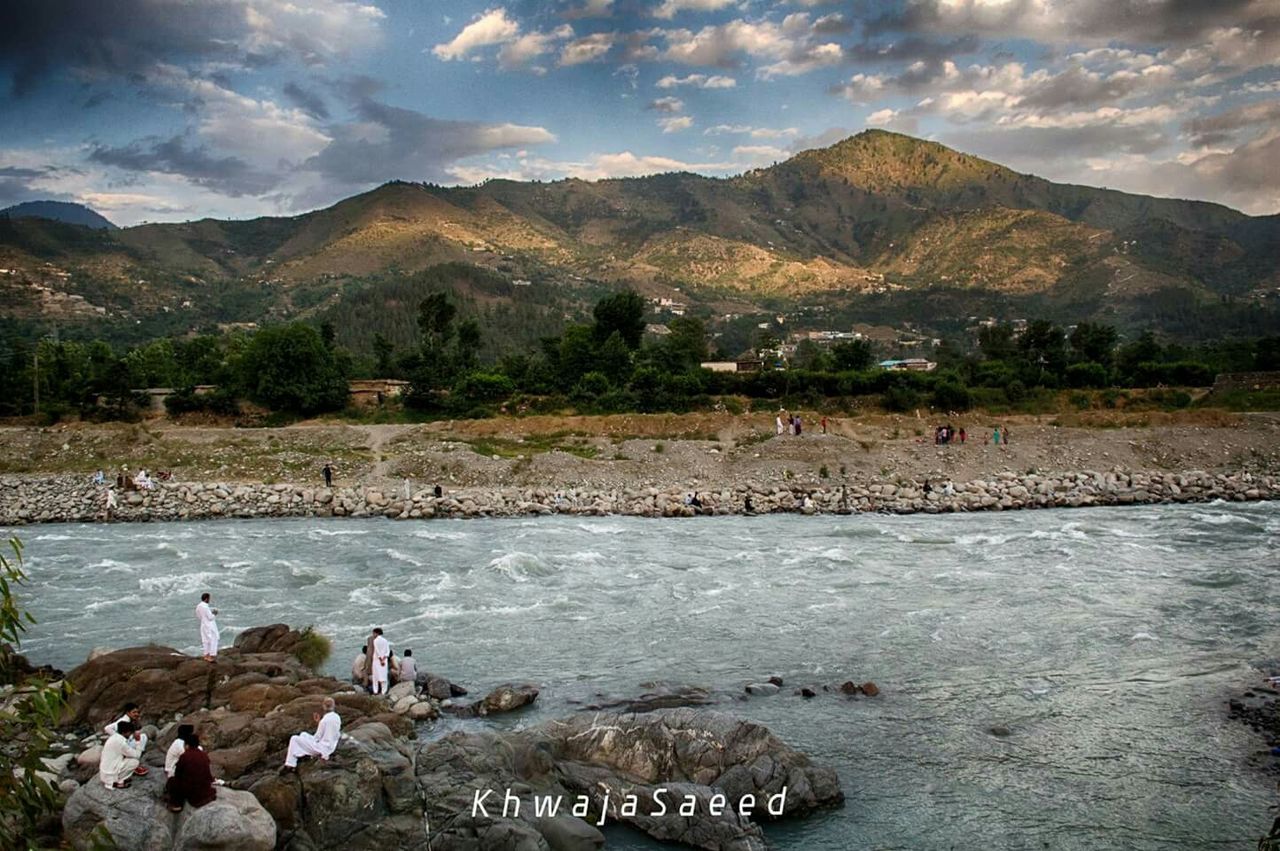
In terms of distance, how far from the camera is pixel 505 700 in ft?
58.0

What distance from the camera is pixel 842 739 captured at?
1620 centimetres

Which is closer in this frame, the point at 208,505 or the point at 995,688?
the point at 995,688

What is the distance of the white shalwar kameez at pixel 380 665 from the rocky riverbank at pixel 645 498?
23.5m

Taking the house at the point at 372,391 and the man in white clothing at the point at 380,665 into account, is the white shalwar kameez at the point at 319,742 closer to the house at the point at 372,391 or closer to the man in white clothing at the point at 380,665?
the man in white clothing at the point at 380,665

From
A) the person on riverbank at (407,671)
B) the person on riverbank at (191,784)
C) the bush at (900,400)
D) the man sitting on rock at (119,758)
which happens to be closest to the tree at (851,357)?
the bush at (900,400)

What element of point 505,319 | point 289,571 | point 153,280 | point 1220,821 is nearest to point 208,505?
point 289,571

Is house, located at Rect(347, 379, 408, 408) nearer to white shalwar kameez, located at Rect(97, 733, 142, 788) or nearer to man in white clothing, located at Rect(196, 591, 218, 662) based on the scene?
man in white clothing, located at Rect(196, 591, 218, 662)

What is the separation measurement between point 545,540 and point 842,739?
20.5 metres

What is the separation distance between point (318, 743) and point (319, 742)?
0.02m

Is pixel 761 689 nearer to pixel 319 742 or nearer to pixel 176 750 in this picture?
pixel 319 742

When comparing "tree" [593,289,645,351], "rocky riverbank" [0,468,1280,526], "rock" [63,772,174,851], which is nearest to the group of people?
"rock" [63,772,174,851]

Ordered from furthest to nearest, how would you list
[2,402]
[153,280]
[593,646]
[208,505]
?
[153,280] < [2,402] < [208,505] < [593,646]

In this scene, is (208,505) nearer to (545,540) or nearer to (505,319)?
(545,540)

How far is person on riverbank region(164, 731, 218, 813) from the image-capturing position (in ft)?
39.6
